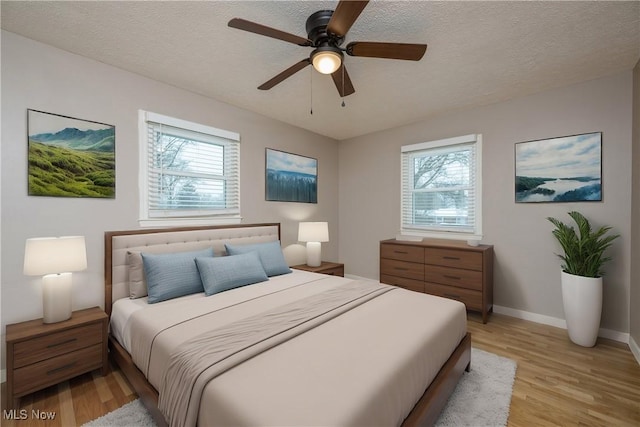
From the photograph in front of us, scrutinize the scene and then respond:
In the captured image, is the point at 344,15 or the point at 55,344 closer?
the point at 344,15

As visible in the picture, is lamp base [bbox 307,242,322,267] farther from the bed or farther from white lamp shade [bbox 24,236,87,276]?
white lamp shade [bbox 24,236,87,276]

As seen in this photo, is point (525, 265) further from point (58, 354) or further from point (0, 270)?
point (0, 270)

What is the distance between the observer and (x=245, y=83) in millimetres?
2896

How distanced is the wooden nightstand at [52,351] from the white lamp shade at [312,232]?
2404 millimetres

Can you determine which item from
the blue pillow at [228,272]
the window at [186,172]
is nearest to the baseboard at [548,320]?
the blue pillow at [228,272]

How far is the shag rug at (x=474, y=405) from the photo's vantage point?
67.0 inches

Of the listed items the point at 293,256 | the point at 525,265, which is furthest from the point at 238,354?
the point at 525,265

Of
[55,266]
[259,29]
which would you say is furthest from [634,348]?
[55,266]

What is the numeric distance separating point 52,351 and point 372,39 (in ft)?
10.9

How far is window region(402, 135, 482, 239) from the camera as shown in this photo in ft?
12.1

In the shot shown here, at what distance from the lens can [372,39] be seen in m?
2.16

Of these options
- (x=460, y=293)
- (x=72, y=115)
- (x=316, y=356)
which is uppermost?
(x=72, y=115)

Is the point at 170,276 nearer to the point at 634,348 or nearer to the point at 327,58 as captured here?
the point at 327,58

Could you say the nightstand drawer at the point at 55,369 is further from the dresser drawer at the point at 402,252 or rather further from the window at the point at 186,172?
the dresser drawer at the point at 402,252
